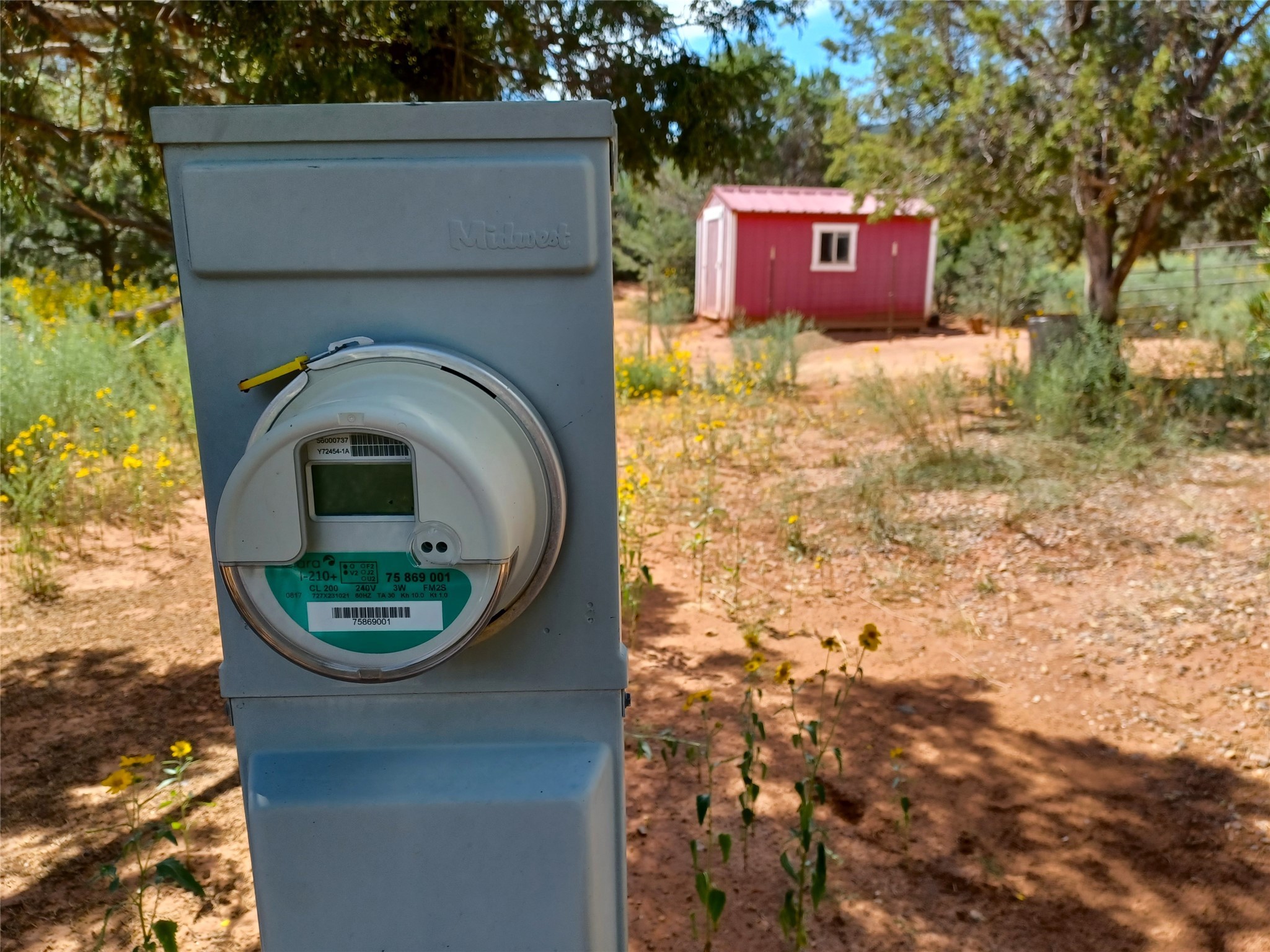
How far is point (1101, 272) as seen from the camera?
8.25 m

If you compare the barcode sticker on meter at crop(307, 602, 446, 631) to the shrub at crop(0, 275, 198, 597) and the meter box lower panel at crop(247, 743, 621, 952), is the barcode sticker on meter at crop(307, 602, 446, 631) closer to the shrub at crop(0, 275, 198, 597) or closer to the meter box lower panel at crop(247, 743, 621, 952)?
the meter box lower panel at crop(247, 743, 621, 952)

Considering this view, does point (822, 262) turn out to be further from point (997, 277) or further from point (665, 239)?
point (665, 239)

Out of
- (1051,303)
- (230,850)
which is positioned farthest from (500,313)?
(1051,303)

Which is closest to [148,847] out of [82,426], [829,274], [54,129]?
[54,129]

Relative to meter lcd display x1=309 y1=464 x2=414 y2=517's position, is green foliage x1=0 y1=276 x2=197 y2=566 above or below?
below

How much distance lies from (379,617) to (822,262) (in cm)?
1768

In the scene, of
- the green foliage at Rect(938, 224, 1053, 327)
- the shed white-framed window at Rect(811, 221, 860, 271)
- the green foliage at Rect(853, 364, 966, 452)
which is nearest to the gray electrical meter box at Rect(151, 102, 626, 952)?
the green foliage at Rect(853, 364, 966, 452)

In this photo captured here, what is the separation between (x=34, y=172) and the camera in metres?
4.43

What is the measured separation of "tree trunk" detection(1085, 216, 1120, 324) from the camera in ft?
26.6

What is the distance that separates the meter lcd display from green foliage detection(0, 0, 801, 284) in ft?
7.11

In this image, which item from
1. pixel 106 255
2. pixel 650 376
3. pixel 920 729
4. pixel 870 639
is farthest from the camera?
pixel 106 255

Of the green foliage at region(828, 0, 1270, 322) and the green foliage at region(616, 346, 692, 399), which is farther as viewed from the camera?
the green foliage at region(616, 346, 692, 399)

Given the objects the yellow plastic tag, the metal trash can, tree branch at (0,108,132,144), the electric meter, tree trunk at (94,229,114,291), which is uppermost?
tree branch at (0,108,132,144)

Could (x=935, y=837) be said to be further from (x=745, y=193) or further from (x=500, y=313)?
(x=745, y=193)
